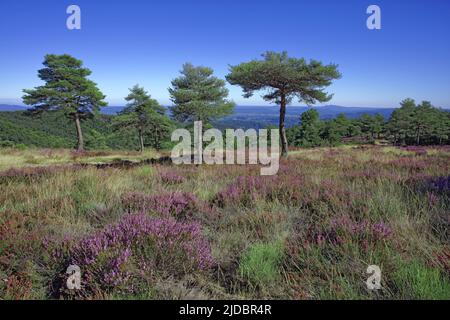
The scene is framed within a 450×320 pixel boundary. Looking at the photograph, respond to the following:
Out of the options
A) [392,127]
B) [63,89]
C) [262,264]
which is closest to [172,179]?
[262,264]

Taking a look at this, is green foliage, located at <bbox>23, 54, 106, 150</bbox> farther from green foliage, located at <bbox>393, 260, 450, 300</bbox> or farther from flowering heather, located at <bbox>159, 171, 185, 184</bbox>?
green foliage, located at <bbox>393, 260, 450, 300</bbox>

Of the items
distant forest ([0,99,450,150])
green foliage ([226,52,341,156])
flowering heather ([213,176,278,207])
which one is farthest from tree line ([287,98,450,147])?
flowering heather ([213,176,278,207])

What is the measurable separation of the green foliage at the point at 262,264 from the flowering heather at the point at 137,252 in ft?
1.23

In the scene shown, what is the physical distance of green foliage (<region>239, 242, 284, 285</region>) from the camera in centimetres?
250

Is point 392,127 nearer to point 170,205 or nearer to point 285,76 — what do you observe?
point 285,76

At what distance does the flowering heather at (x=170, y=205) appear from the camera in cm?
416

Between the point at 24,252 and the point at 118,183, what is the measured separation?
323 cm

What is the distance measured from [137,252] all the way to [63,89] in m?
29.8

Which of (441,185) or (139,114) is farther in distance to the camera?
(139,114)

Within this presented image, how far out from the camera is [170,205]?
4.32m

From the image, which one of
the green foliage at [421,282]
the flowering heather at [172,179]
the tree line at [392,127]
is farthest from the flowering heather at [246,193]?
the tree line at [392,127]

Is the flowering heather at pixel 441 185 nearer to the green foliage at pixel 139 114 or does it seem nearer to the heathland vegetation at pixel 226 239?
the heathland vegetation at pixel 226 239

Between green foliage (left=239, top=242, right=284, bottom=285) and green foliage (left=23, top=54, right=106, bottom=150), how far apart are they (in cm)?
2902

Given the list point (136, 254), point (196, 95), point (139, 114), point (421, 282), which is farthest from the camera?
point (139, 114)
